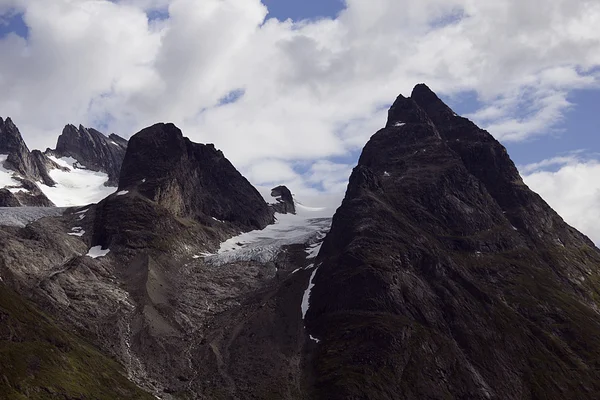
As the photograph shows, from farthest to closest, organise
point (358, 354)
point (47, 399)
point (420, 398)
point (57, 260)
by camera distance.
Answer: point (57, 260) < point (358, 354) < point (420, 398) < point (47, 399)

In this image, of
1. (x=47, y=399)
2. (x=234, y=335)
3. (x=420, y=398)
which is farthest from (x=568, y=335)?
(x=47, y=399)

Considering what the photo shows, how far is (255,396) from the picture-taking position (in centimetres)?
15012

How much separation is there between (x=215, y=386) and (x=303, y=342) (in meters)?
35.8

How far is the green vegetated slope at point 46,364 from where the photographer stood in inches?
4897

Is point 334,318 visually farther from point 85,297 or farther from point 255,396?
point 85,297

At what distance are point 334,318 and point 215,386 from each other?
4793 centimetres

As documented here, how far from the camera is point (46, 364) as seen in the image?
435ft

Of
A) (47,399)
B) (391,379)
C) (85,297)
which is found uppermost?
(85,297)

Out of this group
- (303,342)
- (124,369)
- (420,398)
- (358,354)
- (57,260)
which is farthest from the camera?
(57,260)

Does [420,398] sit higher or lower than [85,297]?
lower

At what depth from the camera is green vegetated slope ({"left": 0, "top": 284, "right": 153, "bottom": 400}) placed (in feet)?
408

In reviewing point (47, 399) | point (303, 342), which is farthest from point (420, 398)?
point (47, 399)

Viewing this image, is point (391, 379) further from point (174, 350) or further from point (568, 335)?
point (568, 335)

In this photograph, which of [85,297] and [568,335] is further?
[568,335]
